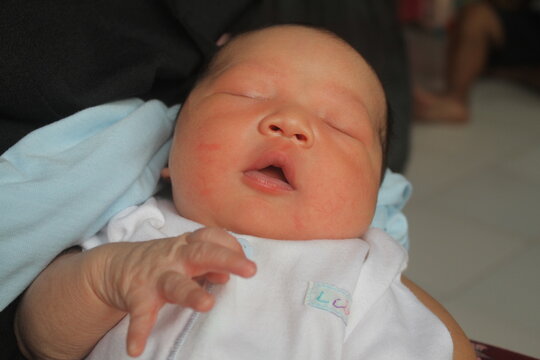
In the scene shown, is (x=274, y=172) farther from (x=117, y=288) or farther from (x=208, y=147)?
(x=117, y=288)

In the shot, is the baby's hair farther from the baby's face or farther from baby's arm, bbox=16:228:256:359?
baby's arm, bbox=16:228:256:359

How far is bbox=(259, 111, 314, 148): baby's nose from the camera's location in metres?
0.92

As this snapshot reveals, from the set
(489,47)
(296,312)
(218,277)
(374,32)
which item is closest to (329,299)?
(296,312)

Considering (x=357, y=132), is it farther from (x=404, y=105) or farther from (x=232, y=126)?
(x=404, y=105)

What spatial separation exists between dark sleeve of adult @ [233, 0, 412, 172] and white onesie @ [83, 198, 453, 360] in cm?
61

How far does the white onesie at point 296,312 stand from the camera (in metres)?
0.83

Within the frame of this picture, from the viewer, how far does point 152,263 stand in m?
0.77

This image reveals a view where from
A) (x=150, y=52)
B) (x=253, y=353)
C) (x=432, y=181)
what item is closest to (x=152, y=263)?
(x=253, y=353)

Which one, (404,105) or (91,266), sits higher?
(91,266)

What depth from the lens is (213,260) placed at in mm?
737

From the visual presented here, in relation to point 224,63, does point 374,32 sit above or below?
below

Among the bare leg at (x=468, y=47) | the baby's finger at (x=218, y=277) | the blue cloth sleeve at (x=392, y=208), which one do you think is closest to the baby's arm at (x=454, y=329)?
the blue cloth sleeve at (x=392, y=208)

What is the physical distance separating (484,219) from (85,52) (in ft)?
4.40

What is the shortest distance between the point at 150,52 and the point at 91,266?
420 millimetres
